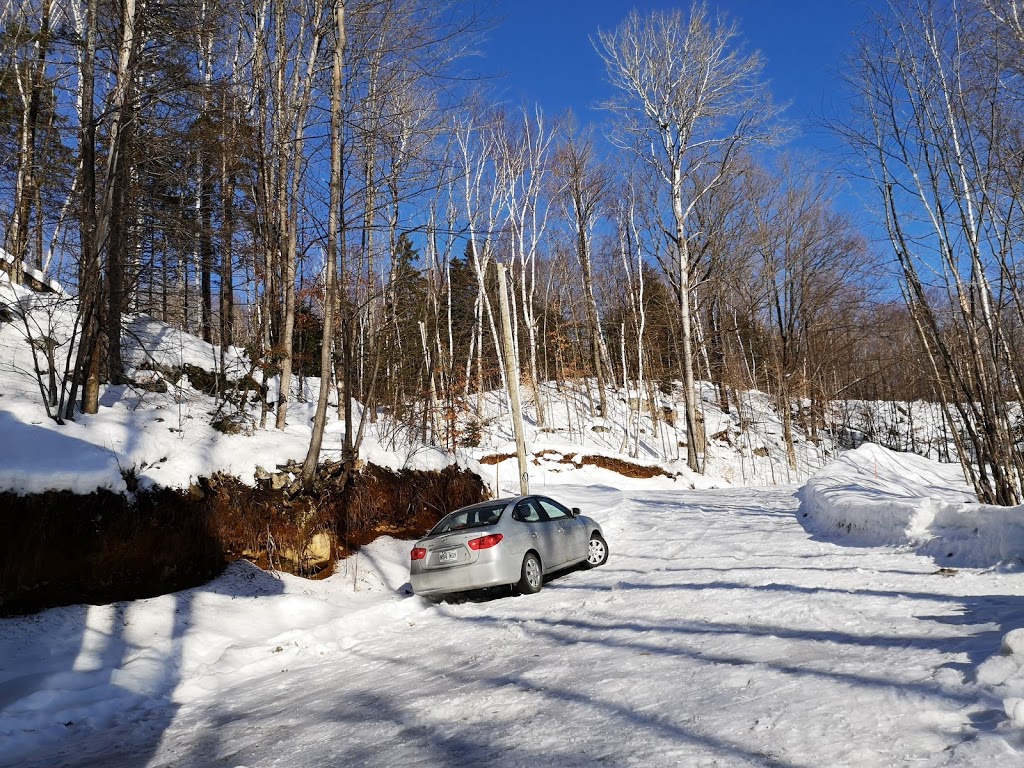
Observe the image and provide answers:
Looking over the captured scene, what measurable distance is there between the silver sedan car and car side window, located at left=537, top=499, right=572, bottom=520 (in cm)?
6

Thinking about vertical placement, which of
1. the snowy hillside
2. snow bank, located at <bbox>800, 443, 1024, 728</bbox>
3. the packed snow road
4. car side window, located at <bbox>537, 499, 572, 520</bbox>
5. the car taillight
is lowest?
the packed snow road

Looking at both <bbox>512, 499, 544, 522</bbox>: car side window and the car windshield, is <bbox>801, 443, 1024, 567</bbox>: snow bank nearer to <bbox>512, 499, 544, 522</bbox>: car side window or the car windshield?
<bbox>512, 499, 544, 522</bbox>: car side window

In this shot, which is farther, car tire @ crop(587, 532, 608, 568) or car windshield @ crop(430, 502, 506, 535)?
car tire @ crop(587, 532, 608, 568)

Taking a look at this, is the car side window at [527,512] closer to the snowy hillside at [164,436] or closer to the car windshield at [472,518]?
the car windshield at [472,518]

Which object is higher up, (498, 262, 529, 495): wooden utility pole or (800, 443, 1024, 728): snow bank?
(498, 262, 529, 495): wooden utility pole

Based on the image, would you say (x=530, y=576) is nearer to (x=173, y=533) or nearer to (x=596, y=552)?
(x=596, y=552)

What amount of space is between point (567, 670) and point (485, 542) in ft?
12.1

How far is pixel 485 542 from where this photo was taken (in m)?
8.95

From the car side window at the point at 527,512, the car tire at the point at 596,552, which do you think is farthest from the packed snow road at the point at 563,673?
the car tire at the point at 596,552

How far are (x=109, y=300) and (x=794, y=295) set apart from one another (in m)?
34.3

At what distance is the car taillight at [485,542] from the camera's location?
8.92 m

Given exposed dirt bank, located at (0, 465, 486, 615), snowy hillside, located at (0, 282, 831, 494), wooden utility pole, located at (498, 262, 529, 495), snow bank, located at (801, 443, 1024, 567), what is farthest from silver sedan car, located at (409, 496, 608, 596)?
wooden utility pole, located at (498, 262, 529, 495)

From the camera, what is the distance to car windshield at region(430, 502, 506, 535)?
31.1 ft

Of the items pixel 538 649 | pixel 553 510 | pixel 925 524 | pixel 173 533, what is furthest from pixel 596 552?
pixel 173 533
